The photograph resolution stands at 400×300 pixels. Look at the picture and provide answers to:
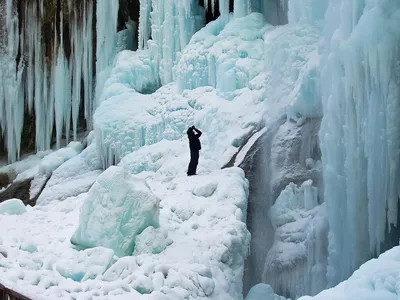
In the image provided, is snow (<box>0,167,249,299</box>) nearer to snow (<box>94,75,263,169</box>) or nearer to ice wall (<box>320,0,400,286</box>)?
ice wall (<box>320,0,400,286</box>)

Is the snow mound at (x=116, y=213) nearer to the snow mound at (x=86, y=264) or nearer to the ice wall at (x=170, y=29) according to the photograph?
the snow mound at (x=86, y=264)

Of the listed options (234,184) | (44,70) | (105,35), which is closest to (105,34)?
(105,35)

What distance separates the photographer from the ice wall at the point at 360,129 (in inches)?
344

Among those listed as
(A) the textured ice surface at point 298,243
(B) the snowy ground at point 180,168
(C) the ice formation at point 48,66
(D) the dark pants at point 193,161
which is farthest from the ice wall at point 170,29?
(A) the textured ice surface at point 298,243

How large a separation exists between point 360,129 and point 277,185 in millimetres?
2316

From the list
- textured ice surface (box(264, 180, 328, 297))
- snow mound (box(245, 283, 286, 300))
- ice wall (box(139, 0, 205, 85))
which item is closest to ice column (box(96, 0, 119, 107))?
ice wall (box(139, 0, 205, 85))

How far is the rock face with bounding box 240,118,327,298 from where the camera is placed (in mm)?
10281

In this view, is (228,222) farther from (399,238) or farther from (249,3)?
(249,3)

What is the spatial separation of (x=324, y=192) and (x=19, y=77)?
1345cm

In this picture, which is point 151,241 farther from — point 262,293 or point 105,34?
point 105,34

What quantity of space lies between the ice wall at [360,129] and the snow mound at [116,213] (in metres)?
2.60

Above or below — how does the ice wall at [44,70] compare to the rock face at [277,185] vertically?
above

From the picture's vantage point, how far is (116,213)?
9.61 metres

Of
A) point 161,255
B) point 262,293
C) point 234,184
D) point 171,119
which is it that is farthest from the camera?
point 171,119
